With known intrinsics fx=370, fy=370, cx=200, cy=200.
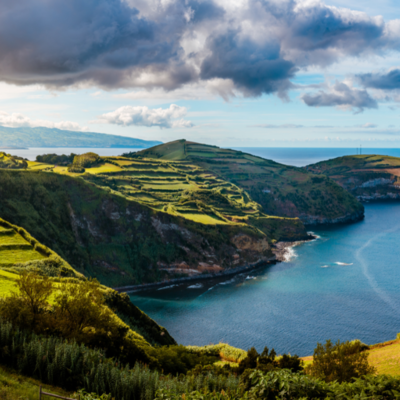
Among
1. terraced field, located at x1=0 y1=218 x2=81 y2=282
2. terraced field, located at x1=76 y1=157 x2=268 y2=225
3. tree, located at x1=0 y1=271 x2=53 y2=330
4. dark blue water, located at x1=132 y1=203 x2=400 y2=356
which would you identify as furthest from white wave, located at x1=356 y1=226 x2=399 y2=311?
tree, located at x1=0 y1=271 x2=53 y2=330

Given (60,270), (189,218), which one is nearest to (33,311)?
(60,270)

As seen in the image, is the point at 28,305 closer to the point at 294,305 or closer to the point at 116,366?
the point at 116,366

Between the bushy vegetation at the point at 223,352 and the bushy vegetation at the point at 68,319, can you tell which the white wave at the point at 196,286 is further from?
the bushy vegetation at the point at 68,319

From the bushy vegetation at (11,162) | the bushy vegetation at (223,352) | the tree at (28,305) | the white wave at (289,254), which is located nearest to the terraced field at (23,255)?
the bushy vegetation at (223,352)

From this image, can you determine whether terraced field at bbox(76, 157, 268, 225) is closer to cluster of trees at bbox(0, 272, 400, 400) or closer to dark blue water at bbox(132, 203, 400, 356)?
dark blue water at bbox(132, 203, 400, 356)

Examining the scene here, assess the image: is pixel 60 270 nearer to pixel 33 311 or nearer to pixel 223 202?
pixel 33 311
